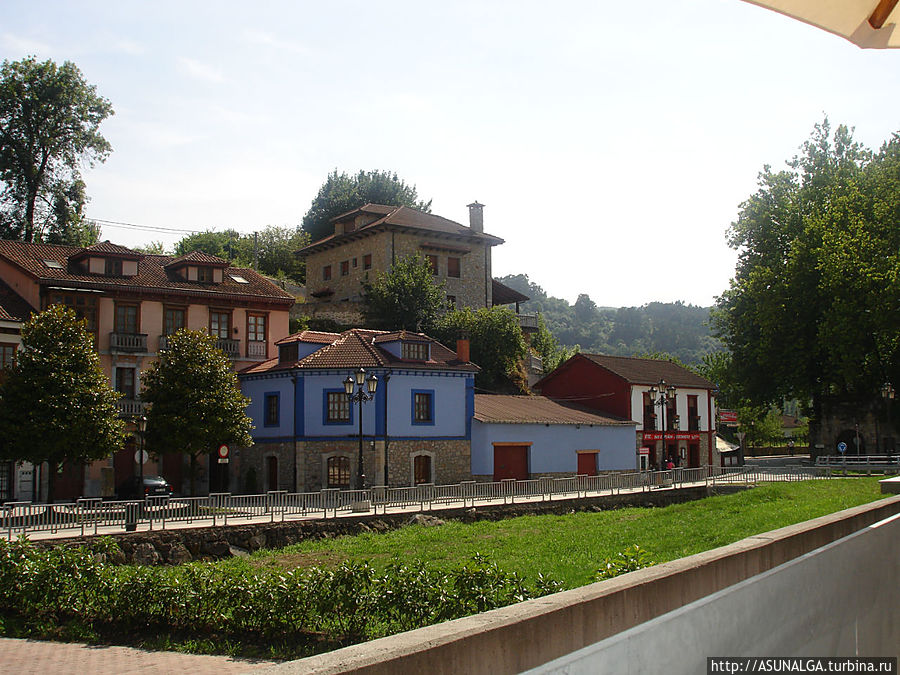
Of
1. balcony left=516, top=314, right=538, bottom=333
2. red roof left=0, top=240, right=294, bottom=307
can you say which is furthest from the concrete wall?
balcony left=516, top=314, right=538, bottom=333

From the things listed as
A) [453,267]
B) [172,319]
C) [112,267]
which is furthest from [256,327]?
[453,267]

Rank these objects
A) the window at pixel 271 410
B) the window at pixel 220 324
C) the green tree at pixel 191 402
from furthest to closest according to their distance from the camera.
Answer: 1. the window at pixel 220 324
2. the window at pixel 271 410
3. the green tree at pixel 191 402

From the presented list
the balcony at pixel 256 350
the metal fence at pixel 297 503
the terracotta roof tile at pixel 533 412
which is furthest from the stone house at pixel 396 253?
the metal fence at pixel 297 503

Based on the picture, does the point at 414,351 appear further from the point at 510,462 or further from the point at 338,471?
the point at 510,462

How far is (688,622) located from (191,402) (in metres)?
27.9

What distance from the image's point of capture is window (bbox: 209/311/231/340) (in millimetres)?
40469

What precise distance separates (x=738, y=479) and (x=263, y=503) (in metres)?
25.5

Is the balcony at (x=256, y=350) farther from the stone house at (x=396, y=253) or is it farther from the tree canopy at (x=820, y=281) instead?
the tree canopy at (x=820, y=281)

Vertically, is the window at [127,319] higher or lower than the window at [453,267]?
lower

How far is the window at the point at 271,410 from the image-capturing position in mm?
38250

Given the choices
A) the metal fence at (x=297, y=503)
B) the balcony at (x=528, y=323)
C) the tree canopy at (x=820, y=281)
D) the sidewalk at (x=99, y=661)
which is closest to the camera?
the sidewalk at (x=99, y=661)

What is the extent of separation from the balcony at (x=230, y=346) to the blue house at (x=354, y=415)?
1.34 metres

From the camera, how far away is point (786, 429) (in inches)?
4183

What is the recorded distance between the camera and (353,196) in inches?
3041
